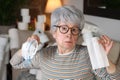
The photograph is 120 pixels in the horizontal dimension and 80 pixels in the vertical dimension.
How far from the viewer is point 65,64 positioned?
1.41m

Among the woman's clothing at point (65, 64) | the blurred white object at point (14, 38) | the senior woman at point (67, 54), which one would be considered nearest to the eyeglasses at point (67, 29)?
the senior woman at point (67, 54)

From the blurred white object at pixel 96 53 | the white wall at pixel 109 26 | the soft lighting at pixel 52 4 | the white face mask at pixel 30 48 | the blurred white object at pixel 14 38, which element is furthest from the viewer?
the soft lighting at pixel 52 4

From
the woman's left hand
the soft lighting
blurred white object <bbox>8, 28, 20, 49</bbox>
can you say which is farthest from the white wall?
the woman's left hand

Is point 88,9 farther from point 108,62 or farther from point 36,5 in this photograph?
point 108,62

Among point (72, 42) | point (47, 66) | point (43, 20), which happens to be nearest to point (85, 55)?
point (72, 42)

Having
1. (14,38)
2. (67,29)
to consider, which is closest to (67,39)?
(67,29)

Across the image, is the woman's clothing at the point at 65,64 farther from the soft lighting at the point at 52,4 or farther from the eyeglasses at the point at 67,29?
the soft lighting at the point at 52,4

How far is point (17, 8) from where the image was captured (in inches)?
159

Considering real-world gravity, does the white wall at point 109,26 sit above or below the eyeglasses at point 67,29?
below

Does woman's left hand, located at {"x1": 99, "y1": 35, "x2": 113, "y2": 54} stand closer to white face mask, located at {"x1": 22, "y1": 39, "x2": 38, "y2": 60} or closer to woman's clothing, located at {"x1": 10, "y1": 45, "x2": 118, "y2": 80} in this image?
woman's clothing, located at {"x1": 10, "y1": 45, "x2": 118, "y2": 80}

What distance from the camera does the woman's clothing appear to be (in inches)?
54.6

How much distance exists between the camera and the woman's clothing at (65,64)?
1.39m

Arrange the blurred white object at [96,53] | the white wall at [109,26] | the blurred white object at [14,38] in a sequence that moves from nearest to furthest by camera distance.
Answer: the blurred white object at [96,53] → the white wall at [109,26] → the blurred white object at [14,38]

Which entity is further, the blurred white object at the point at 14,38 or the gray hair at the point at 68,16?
the blurred white object at the point at 14,38
